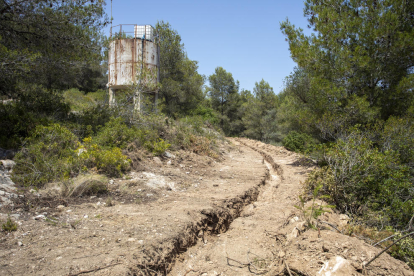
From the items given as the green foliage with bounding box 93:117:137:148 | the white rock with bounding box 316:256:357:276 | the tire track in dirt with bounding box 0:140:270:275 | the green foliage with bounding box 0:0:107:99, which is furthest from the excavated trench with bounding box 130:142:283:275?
the green foliage with bounding box 0:0:107:99

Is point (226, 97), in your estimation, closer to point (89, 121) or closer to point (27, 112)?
point (89, 121)

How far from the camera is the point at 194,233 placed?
4.40 m

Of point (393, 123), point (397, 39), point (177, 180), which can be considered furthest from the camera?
point (397, 39)

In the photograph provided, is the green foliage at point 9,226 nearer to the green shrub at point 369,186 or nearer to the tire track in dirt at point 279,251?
the tire track in dirt at point 279,251

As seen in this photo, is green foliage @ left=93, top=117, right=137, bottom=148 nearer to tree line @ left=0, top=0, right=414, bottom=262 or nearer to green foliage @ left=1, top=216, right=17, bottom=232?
tree line @ left=0, top=0, right=414, bottom=262

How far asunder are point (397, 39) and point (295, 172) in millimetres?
5393

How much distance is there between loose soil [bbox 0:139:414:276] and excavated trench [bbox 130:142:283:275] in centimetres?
1

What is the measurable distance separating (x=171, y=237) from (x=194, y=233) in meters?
0.65

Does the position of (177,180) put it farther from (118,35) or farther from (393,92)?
(118,35)

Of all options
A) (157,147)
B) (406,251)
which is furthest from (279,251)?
(157,147)

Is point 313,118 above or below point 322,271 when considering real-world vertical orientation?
above

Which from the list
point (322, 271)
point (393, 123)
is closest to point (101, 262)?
point (322, 271)

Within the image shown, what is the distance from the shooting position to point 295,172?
9.80 meters

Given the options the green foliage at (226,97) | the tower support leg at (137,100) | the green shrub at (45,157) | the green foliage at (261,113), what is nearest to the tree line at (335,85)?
the green shrub at (45,157)
